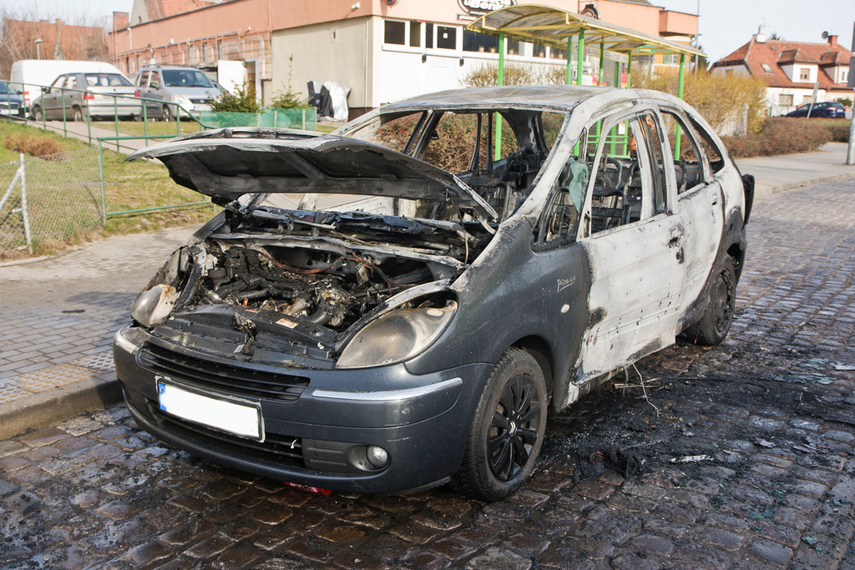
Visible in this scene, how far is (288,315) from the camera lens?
3350mm

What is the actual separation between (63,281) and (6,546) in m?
5.03

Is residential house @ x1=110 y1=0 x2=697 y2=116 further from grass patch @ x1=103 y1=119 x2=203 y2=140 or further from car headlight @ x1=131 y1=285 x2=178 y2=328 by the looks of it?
car headlight @ x1=131 y1=285 x2=178 y2=328

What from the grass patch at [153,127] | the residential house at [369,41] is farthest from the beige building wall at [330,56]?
the grass patch at [153,127]

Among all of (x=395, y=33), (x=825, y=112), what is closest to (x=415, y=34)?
(x=395, y=33)

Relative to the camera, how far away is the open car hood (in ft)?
11.2

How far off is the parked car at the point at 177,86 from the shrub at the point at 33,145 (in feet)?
18.7

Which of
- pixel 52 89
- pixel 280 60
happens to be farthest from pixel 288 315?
pixel 280 60

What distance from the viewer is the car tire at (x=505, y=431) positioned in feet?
10.6

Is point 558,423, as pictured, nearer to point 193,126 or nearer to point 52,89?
point 193,126

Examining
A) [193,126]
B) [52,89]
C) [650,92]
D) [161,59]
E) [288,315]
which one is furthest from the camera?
[161,59]

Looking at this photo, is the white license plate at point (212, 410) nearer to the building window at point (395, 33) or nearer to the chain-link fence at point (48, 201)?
the chain-link fence at point (48, 201)

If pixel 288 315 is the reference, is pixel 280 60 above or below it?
above

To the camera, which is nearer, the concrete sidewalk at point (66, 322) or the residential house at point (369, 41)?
the concrete sidewalk at point (66, 322)

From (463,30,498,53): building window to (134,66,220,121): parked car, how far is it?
31.0 feet
